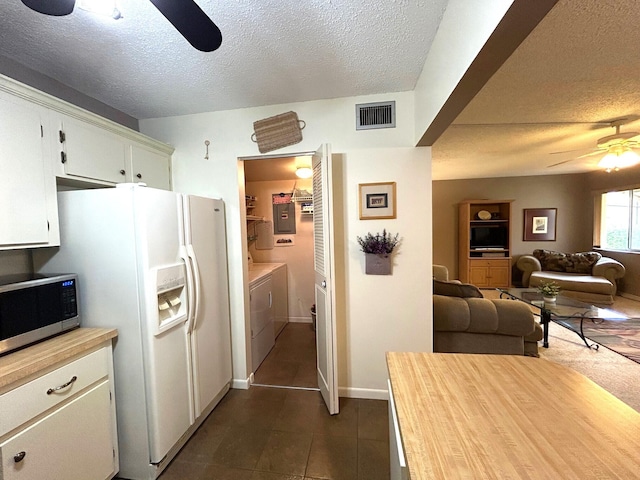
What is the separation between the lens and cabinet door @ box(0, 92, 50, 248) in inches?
51.2

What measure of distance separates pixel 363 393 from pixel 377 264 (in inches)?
43.6

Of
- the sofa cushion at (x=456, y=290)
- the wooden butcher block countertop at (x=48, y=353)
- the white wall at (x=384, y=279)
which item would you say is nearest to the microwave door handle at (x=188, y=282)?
the wooden butcher block countertop at (x=48, y=353)

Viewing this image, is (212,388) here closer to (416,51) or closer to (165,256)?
(165,256)

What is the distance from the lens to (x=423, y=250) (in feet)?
7.11

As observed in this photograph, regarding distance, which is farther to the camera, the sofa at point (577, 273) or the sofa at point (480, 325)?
the sofa at point (577, 273)

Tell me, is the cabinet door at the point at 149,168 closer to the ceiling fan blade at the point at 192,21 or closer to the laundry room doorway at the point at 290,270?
the laundry room doorway at the point at 290,270

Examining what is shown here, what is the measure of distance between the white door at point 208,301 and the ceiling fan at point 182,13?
1.07m

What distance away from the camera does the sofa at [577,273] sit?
4.44 m

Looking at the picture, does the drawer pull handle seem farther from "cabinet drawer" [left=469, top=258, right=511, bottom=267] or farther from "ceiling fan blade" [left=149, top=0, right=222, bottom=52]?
"cabinet drawer" [left=469, top=258, right=511, bottom=267]

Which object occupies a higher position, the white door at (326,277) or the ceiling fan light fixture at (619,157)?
the ceiling fan light fixture at (619,157)

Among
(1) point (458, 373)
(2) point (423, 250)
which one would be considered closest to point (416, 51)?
(2) point (423, 250)

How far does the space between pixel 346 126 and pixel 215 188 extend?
126cm

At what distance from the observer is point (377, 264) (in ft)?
7.07

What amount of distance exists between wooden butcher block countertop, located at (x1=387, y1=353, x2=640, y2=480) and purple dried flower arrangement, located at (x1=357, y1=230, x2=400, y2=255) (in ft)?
3.55
